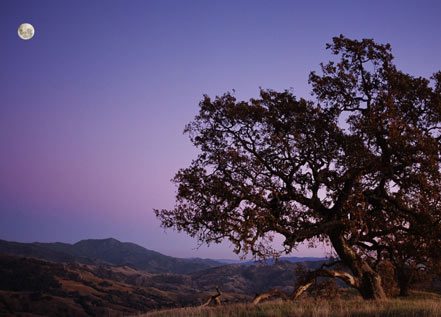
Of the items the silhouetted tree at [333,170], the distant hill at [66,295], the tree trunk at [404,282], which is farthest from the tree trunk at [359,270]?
the distant hill at [66,295]

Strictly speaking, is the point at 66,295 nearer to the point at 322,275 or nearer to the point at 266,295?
the point at 266,295

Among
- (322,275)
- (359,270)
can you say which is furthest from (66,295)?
(359,270)

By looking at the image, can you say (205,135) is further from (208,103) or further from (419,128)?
(419,128)

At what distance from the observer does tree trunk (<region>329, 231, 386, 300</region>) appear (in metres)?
21.5

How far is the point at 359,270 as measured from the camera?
72.2 feet

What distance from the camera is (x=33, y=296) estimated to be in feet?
293

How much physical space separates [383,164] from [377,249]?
245 inches

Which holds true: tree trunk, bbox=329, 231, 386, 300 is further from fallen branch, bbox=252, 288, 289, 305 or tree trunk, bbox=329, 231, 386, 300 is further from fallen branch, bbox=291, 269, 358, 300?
fallen branch, bbox=252, 288, 289, 305

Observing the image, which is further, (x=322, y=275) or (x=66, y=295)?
(x=66, y=295)

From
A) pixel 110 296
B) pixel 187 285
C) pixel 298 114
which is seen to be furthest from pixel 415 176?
pixel 187 285

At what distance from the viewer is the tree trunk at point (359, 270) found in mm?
21500

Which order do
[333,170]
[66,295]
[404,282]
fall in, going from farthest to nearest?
[66,295] < [404,282] < [333,170]

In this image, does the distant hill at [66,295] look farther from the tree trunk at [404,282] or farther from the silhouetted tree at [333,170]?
the silhouetted tree at [333,170]

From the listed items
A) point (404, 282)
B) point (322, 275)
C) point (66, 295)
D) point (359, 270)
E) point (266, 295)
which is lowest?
point (66, 295)
